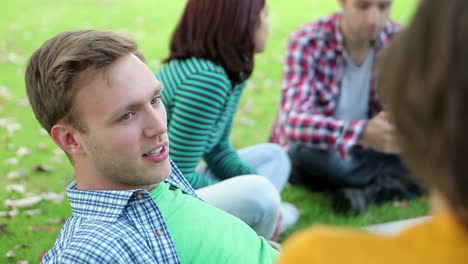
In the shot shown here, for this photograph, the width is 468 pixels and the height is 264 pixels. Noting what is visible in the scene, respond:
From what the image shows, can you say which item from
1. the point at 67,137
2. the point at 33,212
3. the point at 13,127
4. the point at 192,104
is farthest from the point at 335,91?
the point at 13,127

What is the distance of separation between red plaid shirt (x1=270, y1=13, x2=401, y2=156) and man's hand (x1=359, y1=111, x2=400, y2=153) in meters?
0.20

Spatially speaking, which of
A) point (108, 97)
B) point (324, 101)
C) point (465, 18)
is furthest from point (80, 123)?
point (324, 101)

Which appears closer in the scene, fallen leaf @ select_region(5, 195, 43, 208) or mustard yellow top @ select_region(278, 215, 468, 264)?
mustard yellow top @ select_region(278, 215, 468, 264)

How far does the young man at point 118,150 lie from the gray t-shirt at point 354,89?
227cm

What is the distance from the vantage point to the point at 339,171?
13.7 feet

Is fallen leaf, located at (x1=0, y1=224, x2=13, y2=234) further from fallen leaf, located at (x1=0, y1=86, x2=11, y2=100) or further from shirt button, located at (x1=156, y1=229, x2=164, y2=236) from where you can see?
fallen leaf, located at (x1=0, y1=86, x2=11, y2=100)

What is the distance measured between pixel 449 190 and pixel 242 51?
7.98 ft

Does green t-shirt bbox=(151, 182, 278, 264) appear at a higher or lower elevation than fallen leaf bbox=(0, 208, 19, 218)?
higher

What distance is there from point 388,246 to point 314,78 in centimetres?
333

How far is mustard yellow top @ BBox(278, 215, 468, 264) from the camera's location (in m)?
0.89

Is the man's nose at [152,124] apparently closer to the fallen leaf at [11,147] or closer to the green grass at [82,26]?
the green grass at [82,26]

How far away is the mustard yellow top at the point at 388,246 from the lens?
0.89 meters

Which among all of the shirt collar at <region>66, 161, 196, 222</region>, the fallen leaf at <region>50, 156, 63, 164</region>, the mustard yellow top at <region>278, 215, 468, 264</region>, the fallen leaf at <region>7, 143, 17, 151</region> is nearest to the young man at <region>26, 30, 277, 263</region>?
the shirt collar at <region>66, 161, 196, 222</region>

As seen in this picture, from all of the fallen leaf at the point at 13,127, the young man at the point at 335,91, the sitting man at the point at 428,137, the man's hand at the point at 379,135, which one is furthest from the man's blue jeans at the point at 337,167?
the sitting man at the point at 428,137
